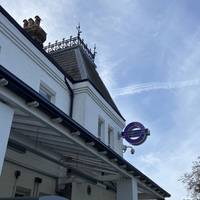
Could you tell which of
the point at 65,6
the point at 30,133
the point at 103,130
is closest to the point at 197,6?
the point at 65,6

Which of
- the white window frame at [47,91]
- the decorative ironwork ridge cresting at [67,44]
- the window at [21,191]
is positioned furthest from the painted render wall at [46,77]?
the decorative ironwork ridge cresting at [67,44]

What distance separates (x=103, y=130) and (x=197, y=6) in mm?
7983

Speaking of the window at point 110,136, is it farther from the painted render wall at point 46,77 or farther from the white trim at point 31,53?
the white trim at point 31,53

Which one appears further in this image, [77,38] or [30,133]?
[77,38]

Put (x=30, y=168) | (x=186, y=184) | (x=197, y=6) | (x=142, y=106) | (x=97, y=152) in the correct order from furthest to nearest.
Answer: (x=186, y=184), (x=142, y=106), (x=197, y=6), (x=30, y=168), (x=97, y=152)

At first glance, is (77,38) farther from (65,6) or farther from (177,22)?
(177,22)

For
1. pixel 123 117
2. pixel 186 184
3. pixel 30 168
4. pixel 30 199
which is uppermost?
pixel 123 117

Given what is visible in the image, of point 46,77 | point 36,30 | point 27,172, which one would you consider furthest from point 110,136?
point 27,172

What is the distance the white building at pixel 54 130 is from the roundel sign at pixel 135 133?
94 cm

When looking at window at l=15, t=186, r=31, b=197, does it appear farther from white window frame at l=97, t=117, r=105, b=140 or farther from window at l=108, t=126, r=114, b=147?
window at l=108, t=126, r=114, b=147

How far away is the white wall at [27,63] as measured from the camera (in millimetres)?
12023

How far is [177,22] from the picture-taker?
13.9m

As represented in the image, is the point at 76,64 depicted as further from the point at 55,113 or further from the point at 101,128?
the point at 55,113

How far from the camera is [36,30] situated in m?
17.4
